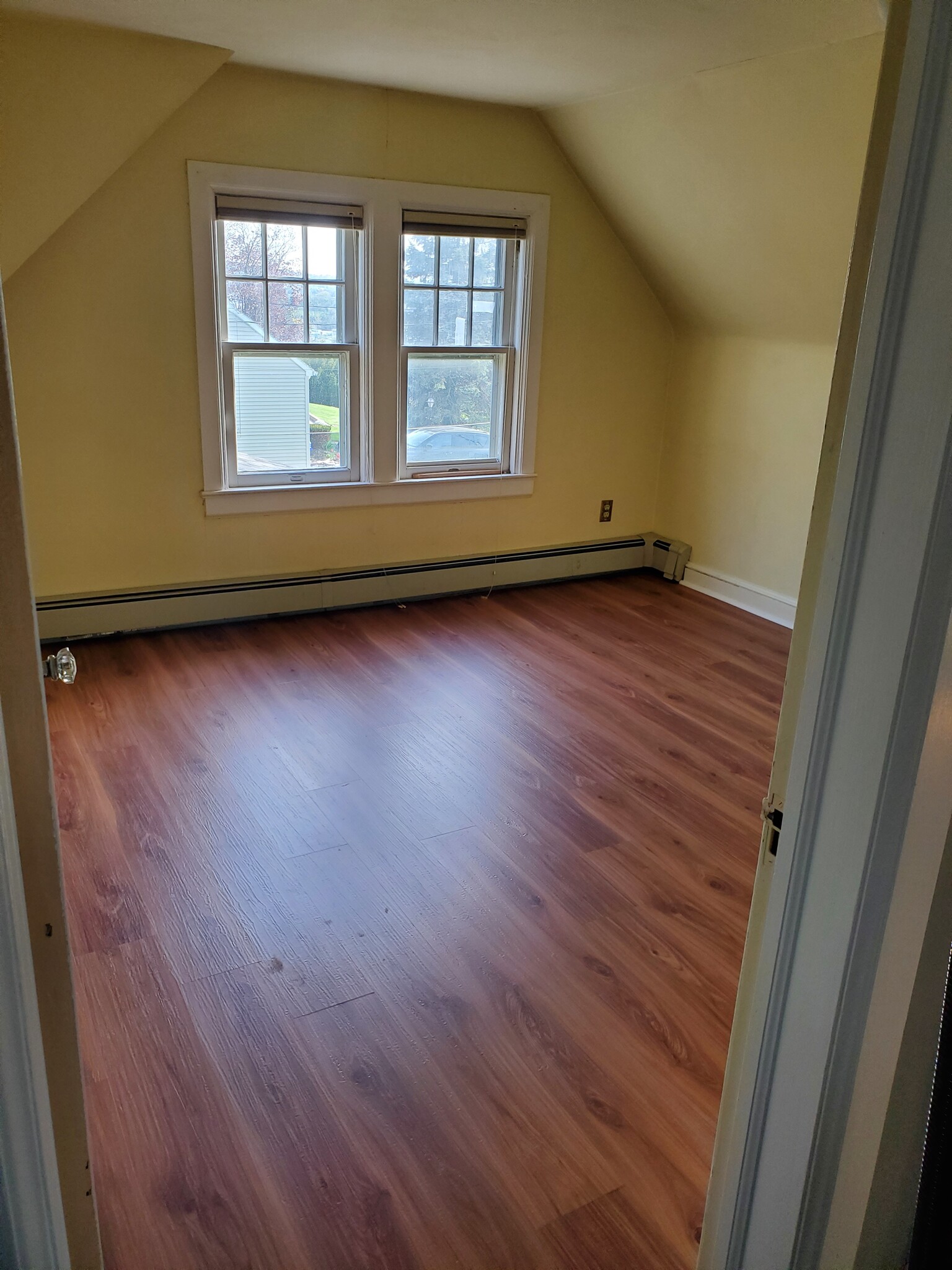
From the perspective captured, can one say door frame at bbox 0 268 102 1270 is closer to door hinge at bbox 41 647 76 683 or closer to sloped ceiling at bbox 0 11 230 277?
door hinge at bbox 41 647 76 683

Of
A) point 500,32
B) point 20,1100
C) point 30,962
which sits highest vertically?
point 500,32

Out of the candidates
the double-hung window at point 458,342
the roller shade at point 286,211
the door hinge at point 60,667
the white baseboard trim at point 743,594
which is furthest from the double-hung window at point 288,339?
the door hinge at point 60,667

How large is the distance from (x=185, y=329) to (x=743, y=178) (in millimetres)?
2325

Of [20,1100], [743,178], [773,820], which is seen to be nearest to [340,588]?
[743,178]

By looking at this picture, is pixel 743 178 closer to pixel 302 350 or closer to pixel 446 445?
pixel 446 445

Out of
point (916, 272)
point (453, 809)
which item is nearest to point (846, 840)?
point (916, 272)

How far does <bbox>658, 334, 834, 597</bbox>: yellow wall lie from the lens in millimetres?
4457

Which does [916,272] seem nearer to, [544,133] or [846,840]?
[846,840]

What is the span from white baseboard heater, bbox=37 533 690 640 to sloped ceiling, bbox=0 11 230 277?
1368 millimetres

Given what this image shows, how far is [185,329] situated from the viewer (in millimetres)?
3873

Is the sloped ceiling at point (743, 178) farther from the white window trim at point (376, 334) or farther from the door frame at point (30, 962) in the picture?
the door frame at point (30, 962)

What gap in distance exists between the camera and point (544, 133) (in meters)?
4.37

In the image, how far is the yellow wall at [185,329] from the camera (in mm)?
3646

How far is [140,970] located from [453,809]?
1.04m
